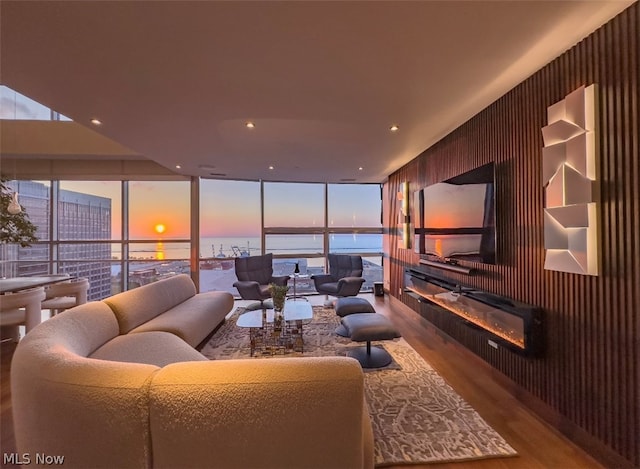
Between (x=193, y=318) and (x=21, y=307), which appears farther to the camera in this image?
(x=21, y=307)

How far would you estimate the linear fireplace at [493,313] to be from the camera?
219 cm

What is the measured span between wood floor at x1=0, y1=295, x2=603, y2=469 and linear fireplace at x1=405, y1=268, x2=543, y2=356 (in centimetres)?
48

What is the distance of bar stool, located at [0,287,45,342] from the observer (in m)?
3.27

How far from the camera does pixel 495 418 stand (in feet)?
7.04

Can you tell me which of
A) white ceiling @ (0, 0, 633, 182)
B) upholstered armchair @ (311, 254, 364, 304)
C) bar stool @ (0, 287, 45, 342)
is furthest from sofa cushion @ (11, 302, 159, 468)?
upholstered armchair @ (311, 254, 364, 304)

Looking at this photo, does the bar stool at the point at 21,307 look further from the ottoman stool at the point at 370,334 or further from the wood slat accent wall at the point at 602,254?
the wood slat accent wall at the point at 602,254

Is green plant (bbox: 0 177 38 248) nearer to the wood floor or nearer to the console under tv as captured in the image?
the wood floor

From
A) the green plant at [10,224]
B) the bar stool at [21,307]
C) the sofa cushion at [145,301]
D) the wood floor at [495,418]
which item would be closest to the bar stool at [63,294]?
the bar stool at [21,307]

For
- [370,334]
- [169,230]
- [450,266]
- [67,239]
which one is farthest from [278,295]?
[67,239]

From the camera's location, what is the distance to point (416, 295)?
4.21 m

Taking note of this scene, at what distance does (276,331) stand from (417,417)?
183 centimetres

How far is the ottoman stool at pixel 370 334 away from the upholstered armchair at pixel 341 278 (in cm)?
183

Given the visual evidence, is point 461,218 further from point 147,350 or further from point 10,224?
point 10,224

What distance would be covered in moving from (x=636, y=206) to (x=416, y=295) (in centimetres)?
288
